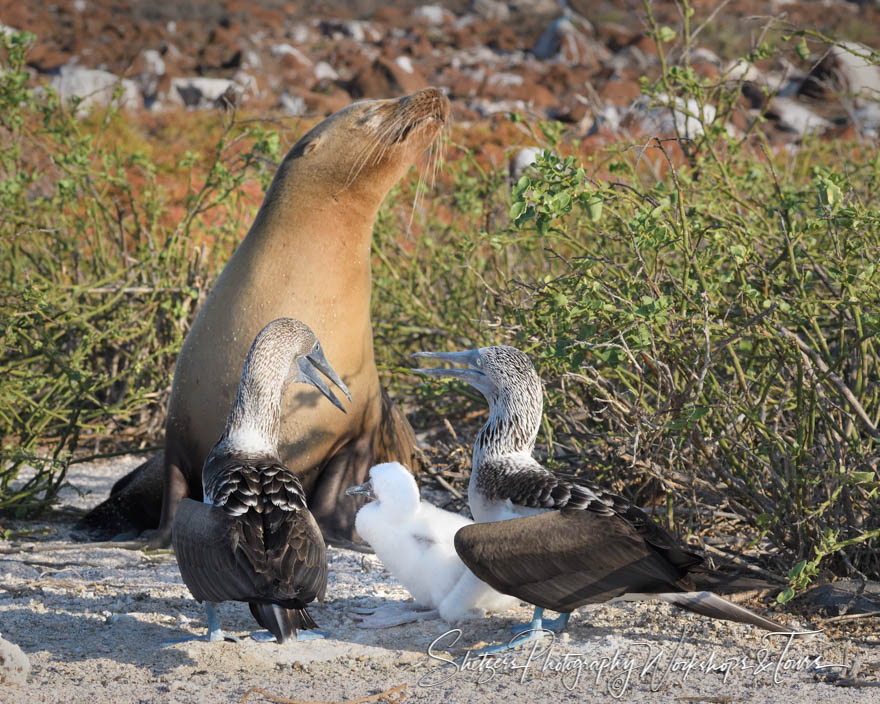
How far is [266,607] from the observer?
A: 3330 mm

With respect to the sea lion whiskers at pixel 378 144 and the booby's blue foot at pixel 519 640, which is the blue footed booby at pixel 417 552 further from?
the sea lion whiskers at pixel 378 144

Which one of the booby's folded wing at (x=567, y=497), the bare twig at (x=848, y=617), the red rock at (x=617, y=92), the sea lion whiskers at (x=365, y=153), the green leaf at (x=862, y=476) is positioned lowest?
the bare twig at (x=848, y=617)

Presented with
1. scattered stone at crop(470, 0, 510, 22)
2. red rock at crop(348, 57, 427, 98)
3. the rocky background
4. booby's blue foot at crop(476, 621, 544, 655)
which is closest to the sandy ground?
booby's blue foot at crop(476, 621, 544, 655)

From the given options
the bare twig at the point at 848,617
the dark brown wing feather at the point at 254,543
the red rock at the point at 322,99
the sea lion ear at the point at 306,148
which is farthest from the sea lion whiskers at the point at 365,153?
the red rock at the point at 322,99

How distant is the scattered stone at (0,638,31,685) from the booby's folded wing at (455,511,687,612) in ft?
4.26

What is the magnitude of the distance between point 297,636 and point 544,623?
0.80 metres

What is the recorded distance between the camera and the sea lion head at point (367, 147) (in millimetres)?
5254

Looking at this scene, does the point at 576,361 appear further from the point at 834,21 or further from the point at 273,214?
the point at 834,21

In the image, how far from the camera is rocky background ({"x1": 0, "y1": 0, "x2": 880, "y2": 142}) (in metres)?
27.3

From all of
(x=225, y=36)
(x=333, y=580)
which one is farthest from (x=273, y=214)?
(x=225, y=36)

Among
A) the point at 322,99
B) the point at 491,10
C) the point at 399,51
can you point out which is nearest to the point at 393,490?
the point at 322,99

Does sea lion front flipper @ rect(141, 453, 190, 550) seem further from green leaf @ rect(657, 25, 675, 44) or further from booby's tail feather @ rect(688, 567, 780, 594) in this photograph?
green leaf @ rect(657, 25, 675, 44)

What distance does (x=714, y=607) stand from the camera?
3486 mm

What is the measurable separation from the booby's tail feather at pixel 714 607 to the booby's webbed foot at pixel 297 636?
1114mm
